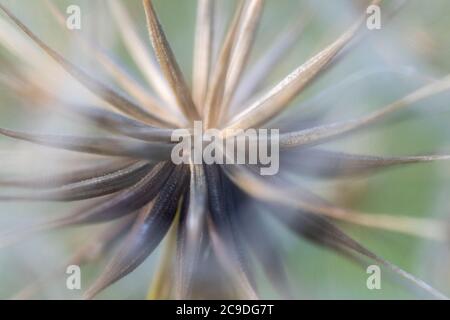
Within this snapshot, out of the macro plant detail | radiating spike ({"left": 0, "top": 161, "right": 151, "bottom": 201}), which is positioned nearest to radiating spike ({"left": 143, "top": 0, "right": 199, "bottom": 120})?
the macro plant detail

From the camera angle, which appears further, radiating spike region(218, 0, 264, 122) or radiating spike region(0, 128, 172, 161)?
radiating spike region(218, 0, 264, 122)

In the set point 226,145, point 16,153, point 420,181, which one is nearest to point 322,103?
point 226,145

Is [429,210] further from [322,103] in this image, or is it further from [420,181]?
[322,103]

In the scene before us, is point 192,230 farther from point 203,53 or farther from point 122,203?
point 203,53

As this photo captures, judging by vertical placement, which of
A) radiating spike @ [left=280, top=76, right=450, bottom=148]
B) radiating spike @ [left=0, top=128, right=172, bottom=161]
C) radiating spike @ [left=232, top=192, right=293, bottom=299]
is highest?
radiating spike @ [left=280, top=76, right=450, bottom=148]

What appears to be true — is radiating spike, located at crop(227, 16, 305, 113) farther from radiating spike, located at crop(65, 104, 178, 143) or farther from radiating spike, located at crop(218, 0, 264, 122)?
radiating spike, located at crop(65, 104, 178, 143)

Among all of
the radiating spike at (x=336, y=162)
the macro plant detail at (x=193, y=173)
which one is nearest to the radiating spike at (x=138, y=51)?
the macro plant detail at (x=193, y=173)

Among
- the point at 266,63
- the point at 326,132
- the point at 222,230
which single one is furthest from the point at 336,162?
the point at 266,63
